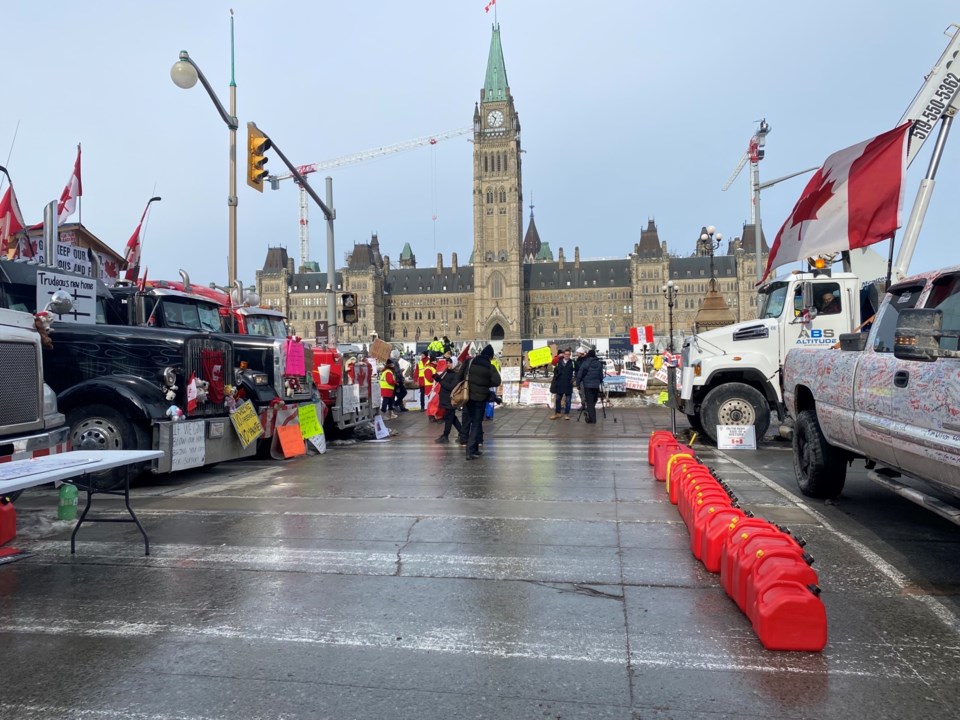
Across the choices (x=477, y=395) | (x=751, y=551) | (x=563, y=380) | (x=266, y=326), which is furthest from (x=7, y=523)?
(x=563, y=380)

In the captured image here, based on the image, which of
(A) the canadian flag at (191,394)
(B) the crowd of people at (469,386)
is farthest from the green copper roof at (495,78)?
Answer: (A) the canadian flag at (191,394)

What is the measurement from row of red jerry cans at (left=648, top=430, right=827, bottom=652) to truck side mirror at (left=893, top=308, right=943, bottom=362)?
4.79 ft

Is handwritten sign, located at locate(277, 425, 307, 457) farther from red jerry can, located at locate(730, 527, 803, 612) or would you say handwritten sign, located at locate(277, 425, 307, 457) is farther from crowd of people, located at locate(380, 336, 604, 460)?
red jerry can, located at locate(730, 527, 803, 612)

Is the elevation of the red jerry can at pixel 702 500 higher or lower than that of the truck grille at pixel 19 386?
lower


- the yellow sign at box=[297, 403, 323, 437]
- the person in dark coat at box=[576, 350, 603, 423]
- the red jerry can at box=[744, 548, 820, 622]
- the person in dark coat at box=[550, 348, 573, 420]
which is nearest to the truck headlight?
the yellow sign at box=[297, 403, 323, 437]

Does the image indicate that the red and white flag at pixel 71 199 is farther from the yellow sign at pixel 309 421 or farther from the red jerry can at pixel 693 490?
the red jerry can at pixel 693 490

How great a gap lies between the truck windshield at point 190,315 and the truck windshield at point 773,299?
1022 centimetres

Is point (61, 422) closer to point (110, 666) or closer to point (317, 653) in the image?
point (110, 666)

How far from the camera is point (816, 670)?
3.86 m

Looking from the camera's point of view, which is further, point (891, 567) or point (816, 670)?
point (891, 567)

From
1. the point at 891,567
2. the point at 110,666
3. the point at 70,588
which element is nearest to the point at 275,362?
the point at 70,588

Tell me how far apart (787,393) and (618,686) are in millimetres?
6227

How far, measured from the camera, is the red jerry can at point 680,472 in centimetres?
767

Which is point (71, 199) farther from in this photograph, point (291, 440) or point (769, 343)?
point (769, 343)
